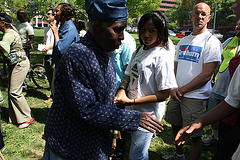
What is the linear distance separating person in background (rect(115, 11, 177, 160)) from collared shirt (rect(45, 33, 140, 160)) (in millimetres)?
656

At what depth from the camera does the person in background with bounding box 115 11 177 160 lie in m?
2.03

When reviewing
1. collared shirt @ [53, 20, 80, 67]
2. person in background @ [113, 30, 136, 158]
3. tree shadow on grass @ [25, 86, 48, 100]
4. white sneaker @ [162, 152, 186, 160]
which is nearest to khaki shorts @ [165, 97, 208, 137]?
white sneaker @ [162, 152, 186, 160]

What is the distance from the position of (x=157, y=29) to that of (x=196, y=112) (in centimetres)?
133

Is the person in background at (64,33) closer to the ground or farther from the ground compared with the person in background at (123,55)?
farther from the ground

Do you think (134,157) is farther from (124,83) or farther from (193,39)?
A: (193,39)

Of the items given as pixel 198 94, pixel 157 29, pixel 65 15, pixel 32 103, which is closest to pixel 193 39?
pixel 198 94

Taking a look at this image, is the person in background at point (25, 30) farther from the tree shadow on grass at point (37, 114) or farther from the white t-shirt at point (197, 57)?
the white t-shirt at point (197, 57)

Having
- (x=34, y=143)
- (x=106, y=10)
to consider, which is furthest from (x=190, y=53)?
(x=34, y=143)

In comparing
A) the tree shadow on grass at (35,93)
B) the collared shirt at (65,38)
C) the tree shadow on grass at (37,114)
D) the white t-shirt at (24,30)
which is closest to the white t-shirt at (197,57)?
the collared shirt at (65,38)

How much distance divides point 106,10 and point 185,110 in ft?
6.79

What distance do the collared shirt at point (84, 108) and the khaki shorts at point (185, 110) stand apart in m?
1.56

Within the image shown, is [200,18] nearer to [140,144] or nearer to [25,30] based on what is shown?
[140,144]

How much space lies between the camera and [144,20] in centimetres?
218

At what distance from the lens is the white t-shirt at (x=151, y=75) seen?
79.0 inches
